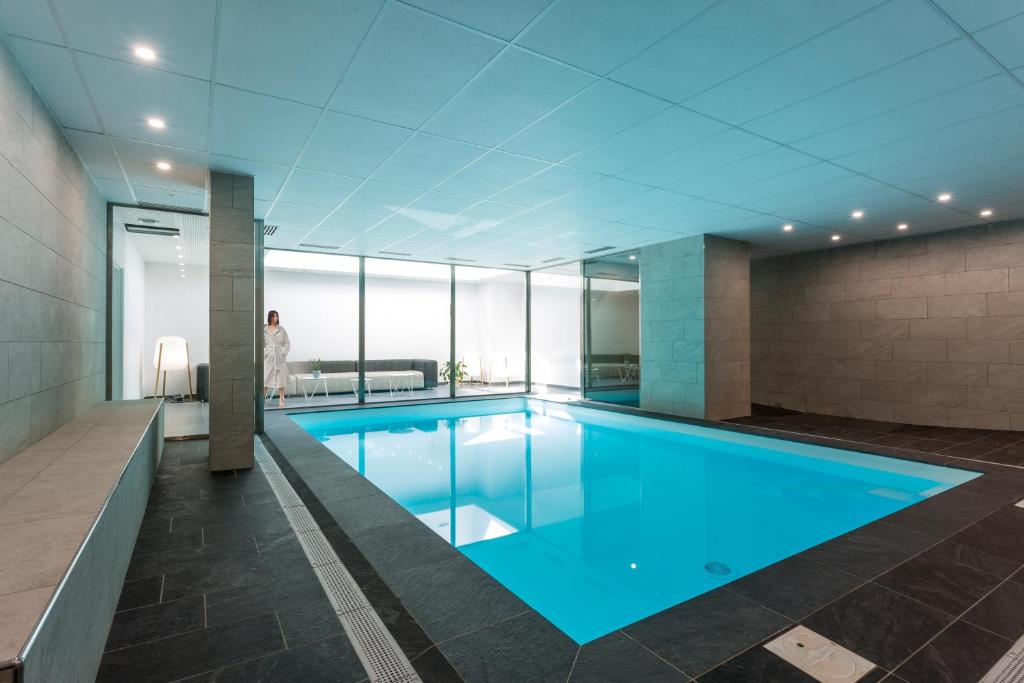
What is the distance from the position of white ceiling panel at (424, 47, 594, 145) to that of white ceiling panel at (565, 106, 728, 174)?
72cm

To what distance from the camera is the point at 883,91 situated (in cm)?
311

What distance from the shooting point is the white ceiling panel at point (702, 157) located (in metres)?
3.86

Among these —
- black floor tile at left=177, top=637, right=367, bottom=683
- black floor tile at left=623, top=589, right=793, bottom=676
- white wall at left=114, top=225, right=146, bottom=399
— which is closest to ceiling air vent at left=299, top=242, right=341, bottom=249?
white wall at left=114, top=225, right=146, bottom=399

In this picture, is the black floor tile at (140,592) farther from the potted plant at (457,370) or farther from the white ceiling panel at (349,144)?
the potted plant at (457,370)

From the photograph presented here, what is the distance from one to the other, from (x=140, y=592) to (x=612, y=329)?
318 inches

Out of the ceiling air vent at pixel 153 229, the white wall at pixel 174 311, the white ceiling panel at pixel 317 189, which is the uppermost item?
the white ceiling panel at pixel 317 189

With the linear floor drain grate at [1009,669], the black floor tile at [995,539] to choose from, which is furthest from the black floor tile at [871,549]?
the linear floor drain grate at [1009,669]

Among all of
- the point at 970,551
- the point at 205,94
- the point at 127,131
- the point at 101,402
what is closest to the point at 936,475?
the point at 970,551

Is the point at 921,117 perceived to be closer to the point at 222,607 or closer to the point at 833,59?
the point at 833,59

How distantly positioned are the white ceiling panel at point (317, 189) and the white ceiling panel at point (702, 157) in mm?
2721

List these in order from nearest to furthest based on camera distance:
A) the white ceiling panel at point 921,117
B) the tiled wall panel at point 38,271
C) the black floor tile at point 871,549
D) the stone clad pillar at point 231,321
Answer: the tiled wall panel at point 38,271 < the black floor tile at point 871,549 < the white ceiling panel at point 921,117 < the stone clad pillar at point 231,321

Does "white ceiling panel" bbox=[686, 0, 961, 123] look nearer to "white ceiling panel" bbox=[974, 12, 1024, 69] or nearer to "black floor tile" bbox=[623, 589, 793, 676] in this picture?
"white ceiling panel" bbox=[974, 12, 1024, 69]

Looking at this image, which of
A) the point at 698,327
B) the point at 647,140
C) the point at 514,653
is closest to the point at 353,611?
the point at 514,653

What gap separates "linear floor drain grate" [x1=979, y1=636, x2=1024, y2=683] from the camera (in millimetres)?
A: 1789
